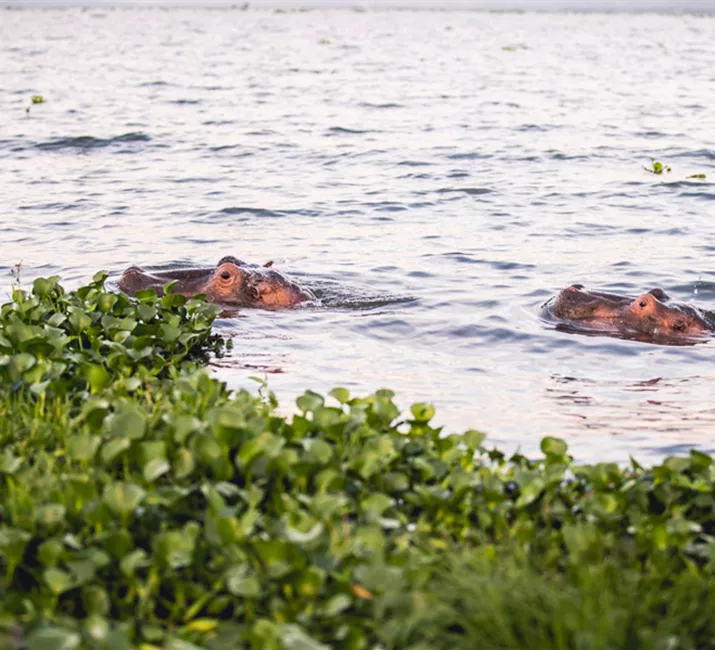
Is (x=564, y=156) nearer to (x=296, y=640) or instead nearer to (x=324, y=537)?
(x=324, y=537)

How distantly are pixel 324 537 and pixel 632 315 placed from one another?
5179mm

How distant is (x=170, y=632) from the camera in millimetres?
3373

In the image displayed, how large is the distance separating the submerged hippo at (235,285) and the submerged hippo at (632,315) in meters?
2.12

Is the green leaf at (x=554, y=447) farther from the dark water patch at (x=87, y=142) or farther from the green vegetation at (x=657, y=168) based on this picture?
the dark water patch at (x=87, y=142)

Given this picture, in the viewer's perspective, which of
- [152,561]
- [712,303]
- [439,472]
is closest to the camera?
[152,561]

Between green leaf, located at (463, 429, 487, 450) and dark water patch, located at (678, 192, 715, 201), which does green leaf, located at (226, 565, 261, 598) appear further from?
dark water patch, located at (678, 192, 715, 201)

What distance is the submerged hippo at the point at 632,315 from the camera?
820cm

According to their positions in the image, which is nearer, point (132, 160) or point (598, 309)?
point (598, 309)

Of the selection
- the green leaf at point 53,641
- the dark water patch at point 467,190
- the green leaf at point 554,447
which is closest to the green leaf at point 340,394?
the green leaf at point 554,447

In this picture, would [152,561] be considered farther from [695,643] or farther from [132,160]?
[132,160]

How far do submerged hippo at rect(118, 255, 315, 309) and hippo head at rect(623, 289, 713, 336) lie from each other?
Result: 8.49 ft

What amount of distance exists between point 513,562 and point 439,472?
884mm

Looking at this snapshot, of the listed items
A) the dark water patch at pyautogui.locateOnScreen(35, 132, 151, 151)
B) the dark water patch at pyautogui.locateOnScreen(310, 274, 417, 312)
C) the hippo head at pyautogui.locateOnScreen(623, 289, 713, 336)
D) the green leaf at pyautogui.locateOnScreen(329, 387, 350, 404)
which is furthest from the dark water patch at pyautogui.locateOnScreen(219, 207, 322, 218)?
the green leaf at pyautogui.locateOnScreen(329, 387, 350, 404)

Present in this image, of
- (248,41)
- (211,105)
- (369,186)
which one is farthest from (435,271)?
(248,41)
